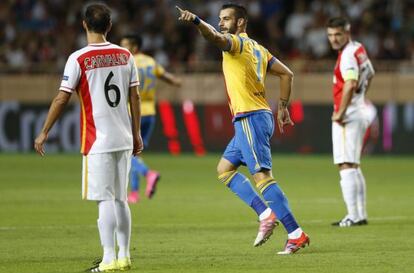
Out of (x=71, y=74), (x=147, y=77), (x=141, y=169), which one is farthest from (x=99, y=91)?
(x=147, y=77)

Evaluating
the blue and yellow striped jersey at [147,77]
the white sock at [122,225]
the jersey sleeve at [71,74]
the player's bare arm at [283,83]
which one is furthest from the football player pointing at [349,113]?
the jersey sleeve at [71,74]

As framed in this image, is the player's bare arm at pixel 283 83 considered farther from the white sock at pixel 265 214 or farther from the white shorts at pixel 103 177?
the white shorts at pixel 103 177

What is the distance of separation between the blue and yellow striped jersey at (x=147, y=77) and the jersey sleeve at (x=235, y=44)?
671 cm

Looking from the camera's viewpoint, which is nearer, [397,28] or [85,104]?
[85,104]

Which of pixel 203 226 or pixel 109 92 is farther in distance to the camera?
pixel 203 226

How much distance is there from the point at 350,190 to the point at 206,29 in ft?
14.3

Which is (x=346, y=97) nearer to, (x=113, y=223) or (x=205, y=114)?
(x=113, y=223)

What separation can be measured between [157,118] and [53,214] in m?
13.1

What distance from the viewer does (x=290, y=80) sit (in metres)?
10.7

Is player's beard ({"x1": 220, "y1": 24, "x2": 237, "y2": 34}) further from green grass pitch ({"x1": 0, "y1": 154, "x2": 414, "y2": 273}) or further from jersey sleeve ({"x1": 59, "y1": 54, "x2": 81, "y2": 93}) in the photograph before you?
green grass pitch ({"x1": 0, "y1": 154, "x2": 414, "y2": 273})

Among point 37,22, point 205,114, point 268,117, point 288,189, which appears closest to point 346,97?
point 268,117

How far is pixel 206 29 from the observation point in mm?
9336

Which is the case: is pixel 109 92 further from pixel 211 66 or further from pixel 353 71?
pixel 211 66

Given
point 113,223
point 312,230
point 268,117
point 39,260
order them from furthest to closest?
point 312,230 → point 268,117 → point 39,260 → point 113,223
